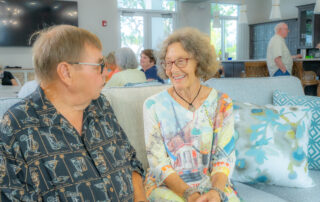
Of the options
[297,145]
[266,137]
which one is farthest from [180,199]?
[297,145]

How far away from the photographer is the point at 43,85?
1041 mm

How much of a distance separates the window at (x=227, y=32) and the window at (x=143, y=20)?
74.0 inches

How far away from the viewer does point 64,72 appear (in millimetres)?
1020

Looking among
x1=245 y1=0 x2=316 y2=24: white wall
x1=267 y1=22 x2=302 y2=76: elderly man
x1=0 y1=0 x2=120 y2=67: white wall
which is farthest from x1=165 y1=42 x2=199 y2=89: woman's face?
x1=245 y1=0 x2=316 y2=24: white wall

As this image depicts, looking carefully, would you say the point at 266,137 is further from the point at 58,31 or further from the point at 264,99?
the point at 58,31

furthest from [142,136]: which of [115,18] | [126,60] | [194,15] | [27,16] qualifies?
[194,15]

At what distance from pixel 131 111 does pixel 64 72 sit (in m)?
0.59

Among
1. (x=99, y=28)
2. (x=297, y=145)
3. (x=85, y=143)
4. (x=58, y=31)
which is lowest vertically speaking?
(x=297, y=145)

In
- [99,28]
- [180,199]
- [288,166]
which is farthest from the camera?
[99,28]

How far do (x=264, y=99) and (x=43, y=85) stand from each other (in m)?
1.50

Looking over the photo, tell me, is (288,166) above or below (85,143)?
below

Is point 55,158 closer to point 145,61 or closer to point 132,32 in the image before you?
point 145,61

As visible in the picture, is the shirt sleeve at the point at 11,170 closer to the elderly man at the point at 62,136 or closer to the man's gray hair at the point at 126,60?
the elderly man at the point at 62,136

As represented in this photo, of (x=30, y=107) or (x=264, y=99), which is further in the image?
(x=264, y=99)
